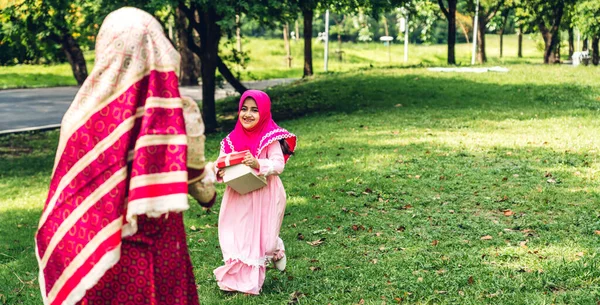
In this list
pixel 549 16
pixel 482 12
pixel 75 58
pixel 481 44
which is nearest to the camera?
pixel 75 58

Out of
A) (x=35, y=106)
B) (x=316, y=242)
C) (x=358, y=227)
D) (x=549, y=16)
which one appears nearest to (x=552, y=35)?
(x=549, y=16)

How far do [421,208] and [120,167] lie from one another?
6.04 meters

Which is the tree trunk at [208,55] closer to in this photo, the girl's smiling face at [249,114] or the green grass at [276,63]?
the green grass at [276,63]

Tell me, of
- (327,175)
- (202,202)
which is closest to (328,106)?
(327,175)

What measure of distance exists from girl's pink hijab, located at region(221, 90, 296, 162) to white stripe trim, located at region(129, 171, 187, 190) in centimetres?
255

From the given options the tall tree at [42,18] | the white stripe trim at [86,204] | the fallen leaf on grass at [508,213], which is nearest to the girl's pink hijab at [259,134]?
the white stripe trim at [86,204]

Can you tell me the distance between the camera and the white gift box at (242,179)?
19.3 feet

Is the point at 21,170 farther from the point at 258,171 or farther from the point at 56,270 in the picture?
the point at 56,270

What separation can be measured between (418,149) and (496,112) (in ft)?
17.8

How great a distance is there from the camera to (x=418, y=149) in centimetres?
1325

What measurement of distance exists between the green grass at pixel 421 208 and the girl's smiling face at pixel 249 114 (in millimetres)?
1363

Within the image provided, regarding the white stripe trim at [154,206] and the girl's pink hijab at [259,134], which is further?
the girl's pink hijab at [259,134]

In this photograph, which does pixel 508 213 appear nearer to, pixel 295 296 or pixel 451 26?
pixel 295 296

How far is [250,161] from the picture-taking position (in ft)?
19.3
